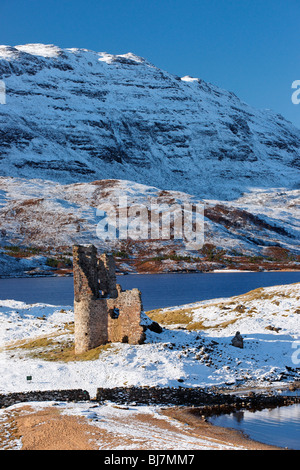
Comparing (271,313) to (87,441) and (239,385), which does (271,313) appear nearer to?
(239,385)

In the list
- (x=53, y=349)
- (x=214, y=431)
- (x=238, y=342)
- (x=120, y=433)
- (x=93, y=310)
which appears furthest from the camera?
(x=53, y=349)

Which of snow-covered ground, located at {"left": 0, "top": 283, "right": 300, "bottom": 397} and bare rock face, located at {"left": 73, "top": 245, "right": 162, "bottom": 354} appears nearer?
snow-covered ground, located at {"left": 0, "top": 283, "right": 300, "bottom": 397}

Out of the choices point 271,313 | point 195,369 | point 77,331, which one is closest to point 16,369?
point 77,331

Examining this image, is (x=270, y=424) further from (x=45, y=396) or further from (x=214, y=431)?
(x=45, y=396)

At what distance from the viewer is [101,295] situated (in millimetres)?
35844

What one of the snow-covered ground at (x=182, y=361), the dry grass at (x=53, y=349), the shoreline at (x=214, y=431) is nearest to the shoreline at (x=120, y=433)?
the shoreline at (x=214, y=431)

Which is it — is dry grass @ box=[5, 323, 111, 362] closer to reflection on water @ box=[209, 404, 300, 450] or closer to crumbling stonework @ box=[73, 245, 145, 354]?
crumbling stonework @ box=[73, 245, 145, 354]

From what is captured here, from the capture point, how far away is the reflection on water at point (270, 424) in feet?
63.0

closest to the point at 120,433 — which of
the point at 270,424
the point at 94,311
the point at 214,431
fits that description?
the point at 214,431

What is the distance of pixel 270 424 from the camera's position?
20703 millimetres

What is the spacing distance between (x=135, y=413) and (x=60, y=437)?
422cm

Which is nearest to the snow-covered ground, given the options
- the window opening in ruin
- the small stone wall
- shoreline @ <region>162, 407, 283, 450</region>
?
the small stone wall

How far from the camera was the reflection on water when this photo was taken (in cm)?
1919
